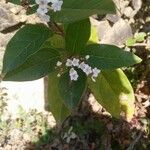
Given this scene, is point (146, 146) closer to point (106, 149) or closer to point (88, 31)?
point (106, 149)

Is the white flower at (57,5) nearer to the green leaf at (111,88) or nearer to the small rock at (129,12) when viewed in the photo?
the green leaf at (111,88)

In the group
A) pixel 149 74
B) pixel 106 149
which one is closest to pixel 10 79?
pixel 106 149

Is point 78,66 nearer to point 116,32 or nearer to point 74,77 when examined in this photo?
point 74,77

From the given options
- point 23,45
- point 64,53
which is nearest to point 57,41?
point 64,53

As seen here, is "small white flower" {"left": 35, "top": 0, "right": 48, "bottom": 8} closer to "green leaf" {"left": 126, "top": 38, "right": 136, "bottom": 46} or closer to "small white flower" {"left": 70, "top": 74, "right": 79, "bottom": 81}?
"small white flower" {"left": 70, "top": 74, "right": 79, "bottom": 81}

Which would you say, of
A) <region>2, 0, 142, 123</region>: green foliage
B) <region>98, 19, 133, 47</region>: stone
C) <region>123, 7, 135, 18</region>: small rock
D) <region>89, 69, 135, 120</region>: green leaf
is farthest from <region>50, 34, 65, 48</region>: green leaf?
<region>123, 7, 135, 18</region>: small rock
